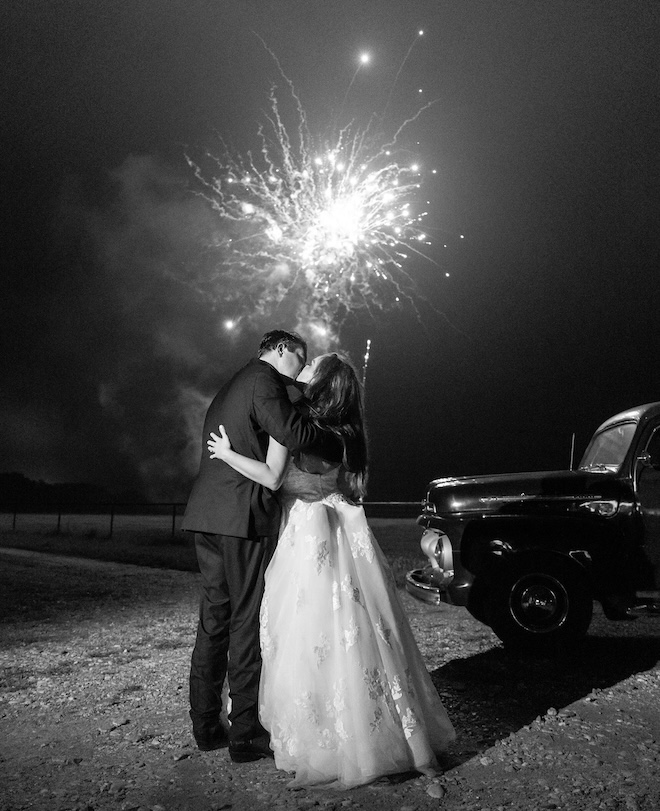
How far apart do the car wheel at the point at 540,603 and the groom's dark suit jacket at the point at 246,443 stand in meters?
3.39

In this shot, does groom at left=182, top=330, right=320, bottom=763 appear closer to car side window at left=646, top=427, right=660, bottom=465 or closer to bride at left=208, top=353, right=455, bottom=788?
bride at left=208, top=353, right=455, bottom=788

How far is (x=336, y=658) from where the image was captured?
3.54 meters

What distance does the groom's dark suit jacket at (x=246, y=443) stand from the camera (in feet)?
12.2

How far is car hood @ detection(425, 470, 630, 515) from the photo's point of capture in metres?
6.73

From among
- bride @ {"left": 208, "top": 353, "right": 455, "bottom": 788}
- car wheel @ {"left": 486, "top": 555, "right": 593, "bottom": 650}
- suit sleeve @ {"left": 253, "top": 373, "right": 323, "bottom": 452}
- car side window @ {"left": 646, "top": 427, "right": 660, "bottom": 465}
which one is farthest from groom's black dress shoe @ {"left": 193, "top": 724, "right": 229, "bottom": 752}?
car side window @ {"left": 646, "top": 427, "right": 660, "bottom": 465}

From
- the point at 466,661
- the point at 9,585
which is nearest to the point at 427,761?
the point at 466,661

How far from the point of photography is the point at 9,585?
36.8 feet

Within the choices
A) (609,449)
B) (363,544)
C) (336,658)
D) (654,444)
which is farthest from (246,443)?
(609,449)

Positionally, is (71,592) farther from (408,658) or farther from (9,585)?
(408,658)

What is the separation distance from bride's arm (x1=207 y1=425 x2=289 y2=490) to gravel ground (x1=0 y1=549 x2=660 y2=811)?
1.44 meters

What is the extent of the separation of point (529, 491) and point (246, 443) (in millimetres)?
3751

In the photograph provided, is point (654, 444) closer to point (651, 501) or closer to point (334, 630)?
point (651, 501)

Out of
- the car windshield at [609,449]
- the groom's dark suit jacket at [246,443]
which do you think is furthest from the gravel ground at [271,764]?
the car windshield at [609,449]

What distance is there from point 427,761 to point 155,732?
1739 millimetres
